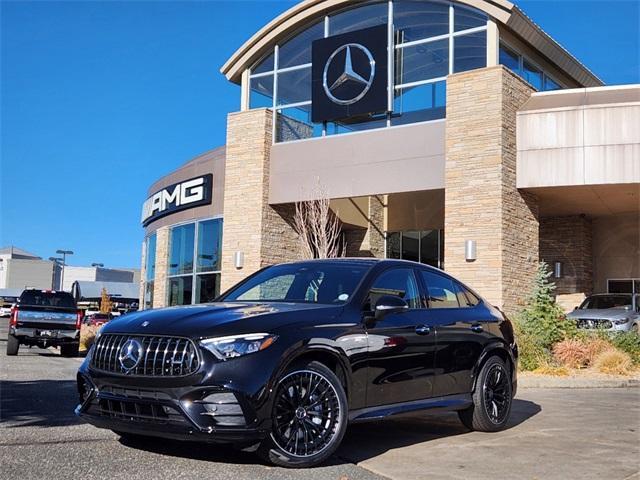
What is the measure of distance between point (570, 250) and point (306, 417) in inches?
783

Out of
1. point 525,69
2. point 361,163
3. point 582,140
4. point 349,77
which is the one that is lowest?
point 361,163

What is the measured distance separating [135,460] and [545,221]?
825 inches

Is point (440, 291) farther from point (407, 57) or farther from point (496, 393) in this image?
point (407, 57)

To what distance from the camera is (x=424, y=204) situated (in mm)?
23734

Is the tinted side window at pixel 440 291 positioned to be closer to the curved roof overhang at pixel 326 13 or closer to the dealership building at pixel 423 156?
the dealership building at pixel 423 156

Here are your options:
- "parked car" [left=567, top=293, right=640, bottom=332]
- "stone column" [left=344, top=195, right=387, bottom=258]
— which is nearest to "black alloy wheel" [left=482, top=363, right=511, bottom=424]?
"parked car" [left=567, top=293, right=640, bottom=332]

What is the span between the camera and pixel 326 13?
22.3 meters

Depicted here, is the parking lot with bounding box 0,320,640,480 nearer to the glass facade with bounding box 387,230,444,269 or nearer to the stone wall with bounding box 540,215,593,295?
the stone wall with bounding box 540,215,593,295

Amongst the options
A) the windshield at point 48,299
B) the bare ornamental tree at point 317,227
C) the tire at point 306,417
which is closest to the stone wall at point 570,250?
the bare ornamental tree at point 317,227

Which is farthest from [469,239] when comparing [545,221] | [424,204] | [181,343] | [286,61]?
[181,343]

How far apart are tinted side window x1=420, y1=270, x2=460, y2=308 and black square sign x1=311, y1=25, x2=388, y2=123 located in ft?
44.7

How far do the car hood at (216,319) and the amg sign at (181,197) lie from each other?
18833 mm

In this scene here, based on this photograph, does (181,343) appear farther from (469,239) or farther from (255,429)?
(469,239)

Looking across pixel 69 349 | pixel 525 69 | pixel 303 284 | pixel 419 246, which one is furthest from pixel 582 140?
pixel 69 349
